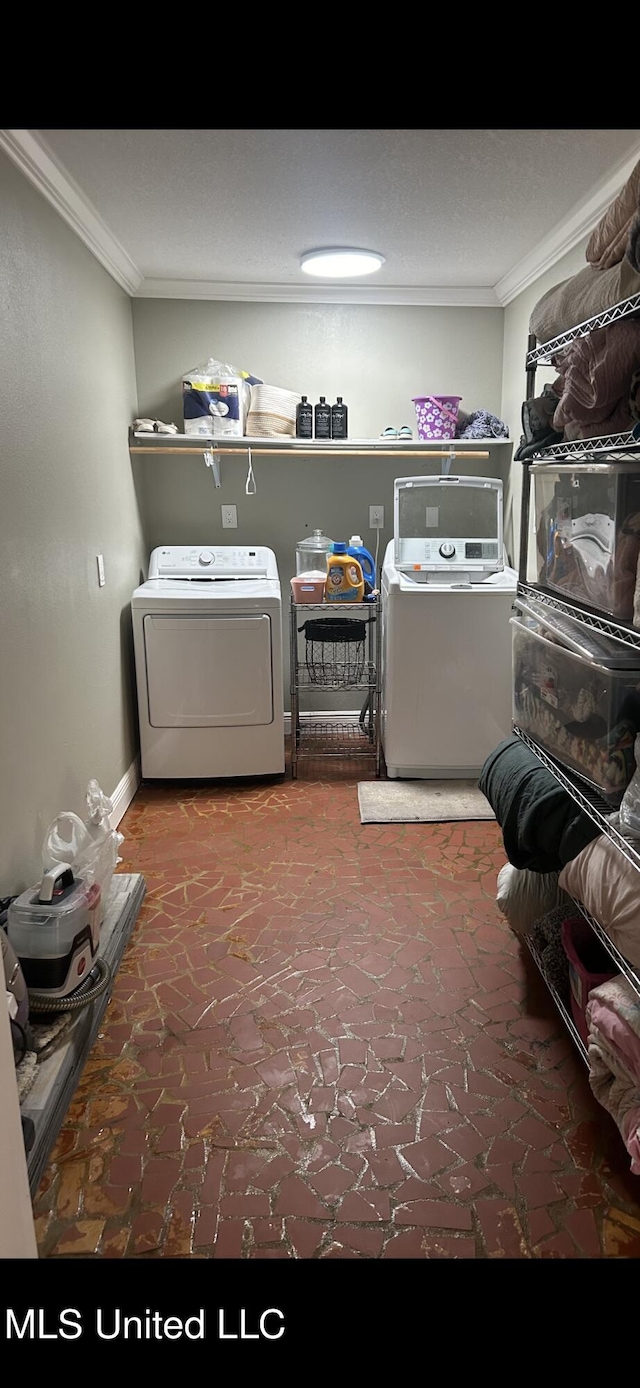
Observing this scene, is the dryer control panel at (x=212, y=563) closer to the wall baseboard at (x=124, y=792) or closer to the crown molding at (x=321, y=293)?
the wall baseboard at (x=124, y=792)

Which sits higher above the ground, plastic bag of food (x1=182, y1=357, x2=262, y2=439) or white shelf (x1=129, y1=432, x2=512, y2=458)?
plastic bag of food (x1=182, y1=357, x2=262, y2=439)

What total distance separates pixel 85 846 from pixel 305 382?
275 centimetres

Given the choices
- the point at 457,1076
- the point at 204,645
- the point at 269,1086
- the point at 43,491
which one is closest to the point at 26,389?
the point at 43,491

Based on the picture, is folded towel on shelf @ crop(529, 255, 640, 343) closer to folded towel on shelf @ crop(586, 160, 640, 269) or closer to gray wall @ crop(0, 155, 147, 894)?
folded towel on shelf @ crop(586, 160, 640, 269)

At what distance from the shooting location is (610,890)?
4.75ft

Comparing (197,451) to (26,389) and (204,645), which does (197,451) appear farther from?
(26,389)

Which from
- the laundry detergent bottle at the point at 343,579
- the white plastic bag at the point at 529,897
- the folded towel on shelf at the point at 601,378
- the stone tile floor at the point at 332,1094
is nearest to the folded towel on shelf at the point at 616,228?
the folded towel on shelf at the point at 601,378

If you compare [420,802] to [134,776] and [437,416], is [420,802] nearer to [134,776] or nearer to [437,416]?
[134,776]

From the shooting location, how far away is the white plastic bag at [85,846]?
2.17 meters

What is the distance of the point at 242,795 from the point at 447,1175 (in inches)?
84.7

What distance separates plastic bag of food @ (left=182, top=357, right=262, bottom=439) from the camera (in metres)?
3.65

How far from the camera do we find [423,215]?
9.21ft

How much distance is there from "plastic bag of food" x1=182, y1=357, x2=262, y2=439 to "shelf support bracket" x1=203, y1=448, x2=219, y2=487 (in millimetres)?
73

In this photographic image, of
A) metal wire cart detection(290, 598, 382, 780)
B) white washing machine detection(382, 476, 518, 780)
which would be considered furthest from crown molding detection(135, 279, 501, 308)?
metal wire cart detection(290, 598, 382, 780)
